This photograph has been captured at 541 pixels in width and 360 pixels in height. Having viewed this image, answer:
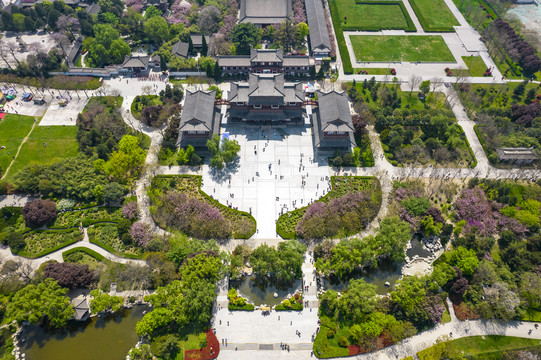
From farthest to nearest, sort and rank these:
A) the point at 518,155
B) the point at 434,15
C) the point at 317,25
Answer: the point at 434,15, the point at 317,25, the point at 518,155

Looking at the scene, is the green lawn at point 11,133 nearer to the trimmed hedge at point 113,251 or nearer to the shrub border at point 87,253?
the shrub border at point 87,253

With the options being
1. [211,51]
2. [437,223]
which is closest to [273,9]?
[211,51]

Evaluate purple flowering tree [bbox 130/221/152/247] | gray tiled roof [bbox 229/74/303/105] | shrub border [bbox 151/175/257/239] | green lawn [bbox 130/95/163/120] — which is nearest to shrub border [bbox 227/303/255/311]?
shrub border [bbox 151/175/257/239]

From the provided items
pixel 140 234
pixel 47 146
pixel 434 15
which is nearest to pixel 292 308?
pixel 140 234

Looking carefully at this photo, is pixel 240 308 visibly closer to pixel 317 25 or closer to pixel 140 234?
pixel 140 234

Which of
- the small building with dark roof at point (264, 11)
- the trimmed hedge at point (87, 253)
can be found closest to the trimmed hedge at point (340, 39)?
the small building with dark roof at point (264, 11)

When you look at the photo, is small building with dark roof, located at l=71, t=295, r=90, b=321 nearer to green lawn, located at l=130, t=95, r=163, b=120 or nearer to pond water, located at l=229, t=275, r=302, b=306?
pond water, located at l=229, t=275, r=302, b=306

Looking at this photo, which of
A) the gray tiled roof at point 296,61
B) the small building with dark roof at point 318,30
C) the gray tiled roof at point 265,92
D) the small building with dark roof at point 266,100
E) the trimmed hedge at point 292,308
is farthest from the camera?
the small building with dark roof at point 318,30
